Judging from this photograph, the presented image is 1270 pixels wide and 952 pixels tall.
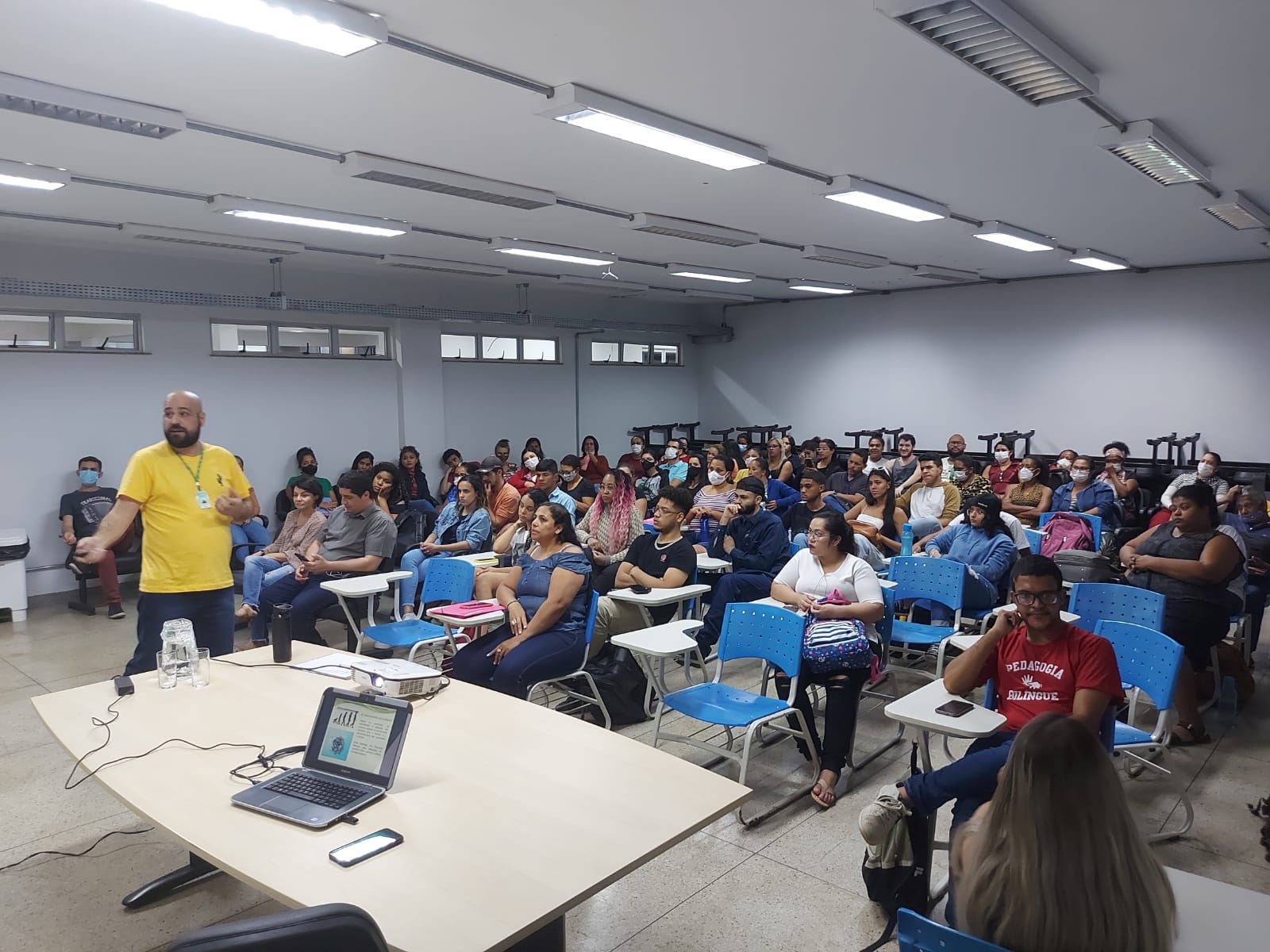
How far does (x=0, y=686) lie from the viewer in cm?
548

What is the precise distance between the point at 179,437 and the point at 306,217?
325cm

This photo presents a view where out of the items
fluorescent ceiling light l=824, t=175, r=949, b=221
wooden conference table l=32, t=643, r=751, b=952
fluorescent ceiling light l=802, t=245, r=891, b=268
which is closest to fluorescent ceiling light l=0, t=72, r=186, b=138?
wooden conference table l=32, t=643, r=751, b=952

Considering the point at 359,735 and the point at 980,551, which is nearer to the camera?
the point at 359,735

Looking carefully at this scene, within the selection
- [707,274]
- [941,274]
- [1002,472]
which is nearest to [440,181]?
[707,274]

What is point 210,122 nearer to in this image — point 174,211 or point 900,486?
point 174,211

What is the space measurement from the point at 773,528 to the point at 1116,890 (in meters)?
4.24

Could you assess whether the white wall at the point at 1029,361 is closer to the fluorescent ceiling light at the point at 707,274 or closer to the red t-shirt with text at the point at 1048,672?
the fluorescent ceiling light at the point at 707,274

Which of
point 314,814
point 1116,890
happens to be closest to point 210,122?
point 314,814

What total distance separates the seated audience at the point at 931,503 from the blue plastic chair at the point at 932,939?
614 cm

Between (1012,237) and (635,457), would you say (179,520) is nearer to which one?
(1012,237)

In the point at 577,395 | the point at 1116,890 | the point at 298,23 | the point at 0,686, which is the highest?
the point at 298,23

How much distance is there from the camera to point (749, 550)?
19.2 ft

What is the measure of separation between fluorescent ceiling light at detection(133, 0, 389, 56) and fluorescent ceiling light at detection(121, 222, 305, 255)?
4795mm

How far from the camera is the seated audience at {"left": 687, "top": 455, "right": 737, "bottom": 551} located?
7125mm
